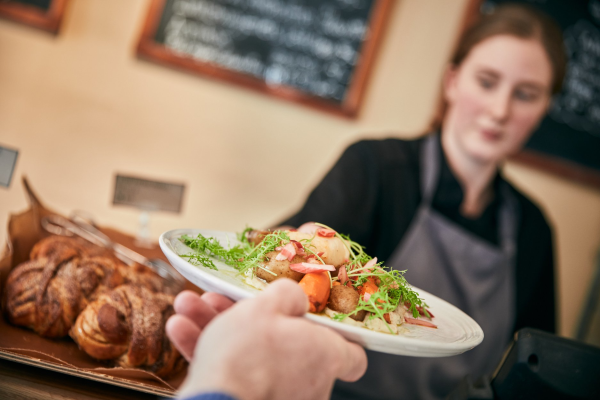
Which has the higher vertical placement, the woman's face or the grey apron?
the woman's face

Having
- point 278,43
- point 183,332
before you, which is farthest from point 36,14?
point 183,332

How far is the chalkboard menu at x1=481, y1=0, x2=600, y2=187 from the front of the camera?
231 centimetres

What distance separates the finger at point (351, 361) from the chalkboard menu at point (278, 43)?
1729 millimetres

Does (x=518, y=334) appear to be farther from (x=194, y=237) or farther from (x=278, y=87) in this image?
(x=278, y=87)

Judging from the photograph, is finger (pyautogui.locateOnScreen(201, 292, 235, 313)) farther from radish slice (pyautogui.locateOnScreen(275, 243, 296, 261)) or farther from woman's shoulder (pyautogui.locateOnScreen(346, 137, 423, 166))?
woman's shoulder (pyautogui.locateOnScreen(346, 137, 423, 166))

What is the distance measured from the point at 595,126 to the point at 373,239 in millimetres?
1549

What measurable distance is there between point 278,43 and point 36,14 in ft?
3.67

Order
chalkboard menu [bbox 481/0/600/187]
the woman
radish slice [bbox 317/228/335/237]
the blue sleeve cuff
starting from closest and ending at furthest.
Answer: the blue sleeve cuff, radish slice [bbox 317/228/335/237], the woman, chalkboard menu [bbox 481/0/600/187]

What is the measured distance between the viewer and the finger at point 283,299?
55 cm

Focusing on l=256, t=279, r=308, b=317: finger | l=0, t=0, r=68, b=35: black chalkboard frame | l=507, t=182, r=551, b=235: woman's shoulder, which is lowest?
l=256, t=279, r=308, b=317: finger

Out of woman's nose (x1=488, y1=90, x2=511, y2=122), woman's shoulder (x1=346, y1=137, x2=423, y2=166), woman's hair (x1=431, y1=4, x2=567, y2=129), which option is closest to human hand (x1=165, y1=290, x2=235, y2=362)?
woman's shoulder (x1=346, y1=137, x2=423, y2=166)

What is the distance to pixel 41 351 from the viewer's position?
802 mm

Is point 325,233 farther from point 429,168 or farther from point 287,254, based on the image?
point 429,168

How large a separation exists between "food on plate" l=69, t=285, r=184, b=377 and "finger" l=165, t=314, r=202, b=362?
0.21m
